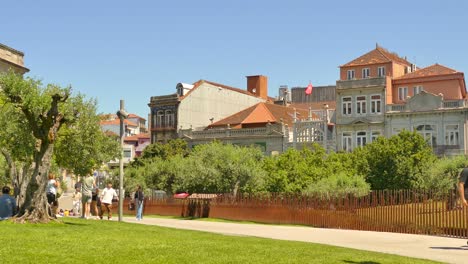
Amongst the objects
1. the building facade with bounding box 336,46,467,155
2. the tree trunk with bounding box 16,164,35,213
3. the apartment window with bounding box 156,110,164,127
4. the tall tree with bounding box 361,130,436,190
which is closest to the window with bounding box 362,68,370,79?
the building facade with bounding box 336,46,467,155

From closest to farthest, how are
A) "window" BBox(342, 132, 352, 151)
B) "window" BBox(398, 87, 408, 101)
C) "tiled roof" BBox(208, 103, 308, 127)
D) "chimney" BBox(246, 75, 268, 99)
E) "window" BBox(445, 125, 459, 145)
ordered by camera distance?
"window" BBox(445, 125, 459, 145) < "window" BBox(398, 87, 408, 101) < "window" BBox(342, 132, 352, 151) < "tiled roof" BBox(208, 103, 308, 127) < "chimney" BBox(246, 75, 268, 99)

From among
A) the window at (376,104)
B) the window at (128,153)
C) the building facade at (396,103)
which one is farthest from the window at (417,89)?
the window at (128,153)

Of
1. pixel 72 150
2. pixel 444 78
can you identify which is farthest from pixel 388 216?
pixel 444 78

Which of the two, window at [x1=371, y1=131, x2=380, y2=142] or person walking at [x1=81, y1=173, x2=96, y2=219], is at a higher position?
window at [x1=371, y1=131, x2=380, y2=142]

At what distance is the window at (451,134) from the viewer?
64812mm

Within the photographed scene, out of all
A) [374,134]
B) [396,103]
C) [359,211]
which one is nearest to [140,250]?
[359,211]

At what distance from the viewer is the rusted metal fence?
2642 cm

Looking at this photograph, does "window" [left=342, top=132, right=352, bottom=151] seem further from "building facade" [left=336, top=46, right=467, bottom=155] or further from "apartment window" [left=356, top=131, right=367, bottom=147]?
"apartment window" [left=356, top=131, right=367, bottom=147]

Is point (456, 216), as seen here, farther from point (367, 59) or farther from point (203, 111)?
point (203, 111)

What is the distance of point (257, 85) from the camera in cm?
9838

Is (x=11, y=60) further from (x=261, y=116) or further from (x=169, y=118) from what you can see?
(x=261, y=116)

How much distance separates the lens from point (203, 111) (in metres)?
88.0

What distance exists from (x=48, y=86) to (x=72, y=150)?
4008 mm

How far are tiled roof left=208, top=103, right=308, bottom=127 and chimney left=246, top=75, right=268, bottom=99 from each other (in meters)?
11.7
